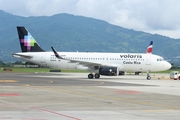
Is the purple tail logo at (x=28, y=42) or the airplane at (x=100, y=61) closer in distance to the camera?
the airplane at (x=100, y=61)

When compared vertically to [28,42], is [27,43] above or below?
below

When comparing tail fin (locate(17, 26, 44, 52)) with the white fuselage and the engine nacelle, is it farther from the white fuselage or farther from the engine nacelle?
the engine nacelle

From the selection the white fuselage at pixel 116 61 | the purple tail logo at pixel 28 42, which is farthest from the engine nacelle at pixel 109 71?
the purple tail logo at pixel 28 42

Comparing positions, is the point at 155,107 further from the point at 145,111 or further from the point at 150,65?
the point at 150,65

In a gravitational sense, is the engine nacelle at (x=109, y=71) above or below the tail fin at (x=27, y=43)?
Answer: below

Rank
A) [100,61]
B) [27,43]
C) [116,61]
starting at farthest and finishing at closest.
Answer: [27,43] < [100,61] < [116,61]

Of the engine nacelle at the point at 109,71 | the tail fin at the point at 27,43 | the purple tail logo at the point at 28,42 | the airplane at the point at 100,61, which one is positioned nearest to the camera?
the engine nacelle at the point at 109,71

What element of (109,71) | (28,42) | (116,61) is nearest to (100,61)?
(116,61)

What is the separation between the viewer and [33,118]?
13820mm

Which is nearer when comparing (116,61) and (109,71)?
(109,71)

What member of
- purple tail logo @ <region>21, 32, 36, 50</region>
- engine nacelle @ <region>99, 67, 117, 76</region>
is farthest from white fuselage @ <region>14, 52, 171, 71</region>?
purple tail logo @ <region>21, 32, 36, 50</region>

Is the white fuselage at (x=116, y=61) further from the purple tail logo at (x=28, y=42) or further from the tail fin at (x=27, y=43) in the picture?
the purple tail logo at (x=28, y=42)

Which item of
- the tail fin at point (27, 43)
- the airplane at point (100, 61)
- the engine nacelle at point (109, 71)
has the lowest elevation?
the engine nacelle at point (109, 71)

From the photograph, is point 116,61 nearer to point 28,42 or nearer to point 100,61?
point 100,61
